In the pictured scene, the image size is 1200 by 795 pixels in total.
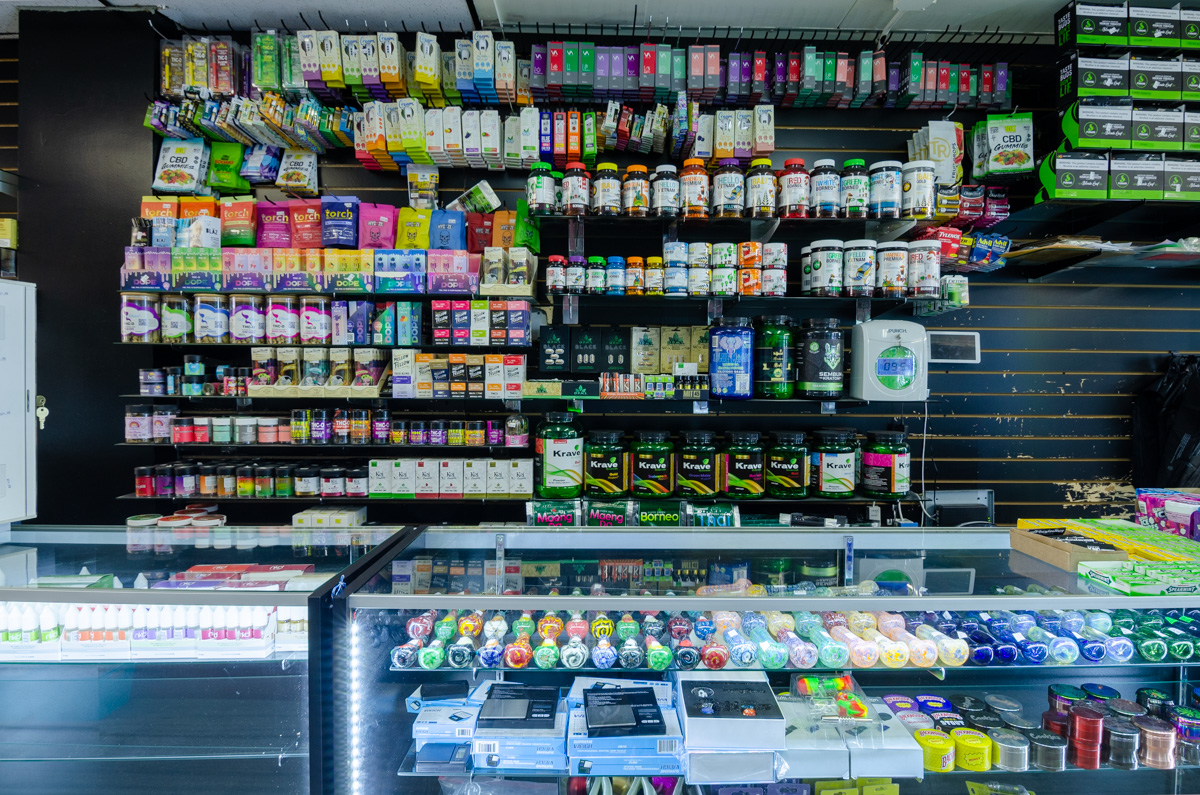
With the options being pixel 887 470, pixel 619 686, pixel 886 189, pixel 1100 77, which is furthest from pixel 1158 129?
pixel 619 686

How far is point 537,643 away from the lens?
5.26 ft

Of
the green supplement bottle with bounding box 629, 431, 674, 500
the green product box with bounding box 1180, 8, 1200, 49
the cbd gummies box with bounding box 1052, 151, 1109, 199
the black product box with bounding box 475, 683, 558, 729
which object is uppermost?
the green product box with bounding box 1180, 8, 1200, 49

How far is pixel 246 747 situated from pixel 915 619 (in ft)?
6.82

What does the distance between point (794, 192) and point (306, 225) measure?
2725mm

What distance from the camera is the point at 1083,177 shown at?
3.31 metres

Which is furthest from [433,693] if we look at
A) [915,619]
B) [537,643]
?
[915,619]

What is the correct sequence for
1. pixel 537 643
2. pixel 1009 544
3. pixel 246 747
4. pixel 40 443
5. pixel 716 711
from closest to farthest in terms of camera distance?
1. pixel 716 711
2. pixel 537 643
3. pixel 246 747
4. pixel 1009 544
5. pixel 40 443

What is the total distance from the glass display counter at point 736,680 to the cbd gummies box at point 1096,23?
10.5 ft

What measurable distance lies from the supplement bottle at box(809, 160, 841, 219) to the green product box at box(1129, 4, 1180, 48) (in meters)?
1.87

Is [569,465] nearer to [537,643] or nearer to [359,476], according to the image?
[359,476]

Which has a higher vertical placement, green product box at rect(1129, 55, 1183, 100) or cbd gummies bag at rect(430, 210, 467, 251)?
green product box at rect(1129, 55, 1183, 100)

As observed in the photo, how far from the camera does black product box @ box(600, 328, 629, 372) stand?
11.3 ft

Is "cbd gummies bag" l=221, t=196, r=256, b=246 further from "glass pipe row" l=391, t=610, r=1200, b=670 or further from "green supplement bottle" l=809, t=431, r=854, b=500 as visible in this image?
"green supplement bottle" l=809, t=431, r=854, b=500

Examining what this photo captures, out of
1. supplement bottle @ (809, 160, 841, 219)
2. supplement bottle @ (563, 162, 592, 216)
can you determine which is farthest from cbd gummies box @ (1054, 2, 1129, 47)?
supplement bottle @ (563, 162, 592, 216)
